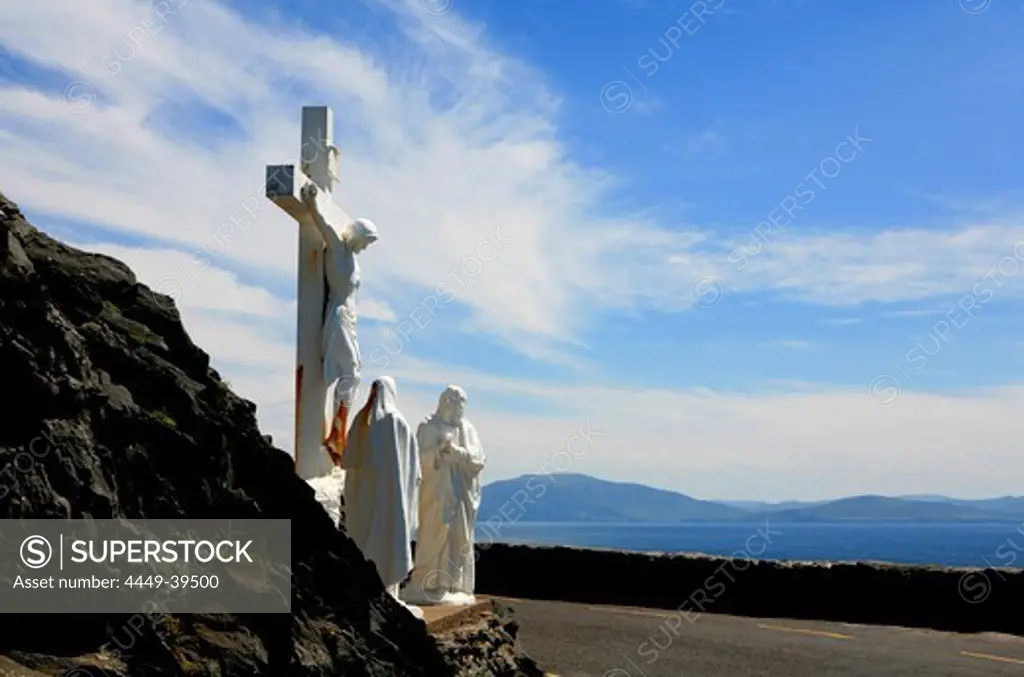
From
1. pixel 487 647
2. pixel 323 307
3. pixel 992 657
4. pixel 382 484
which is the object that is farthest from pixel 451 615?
pixel 992 657

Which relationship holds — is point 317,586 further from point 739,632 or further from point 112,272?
point 739,632

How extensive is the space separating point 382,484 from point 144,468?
5.29 metres

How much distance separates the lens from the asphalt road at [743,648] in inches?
440

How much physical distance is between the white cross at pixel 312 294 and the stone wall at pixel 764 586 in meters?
7.30

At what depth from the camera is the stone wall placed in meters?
14.4

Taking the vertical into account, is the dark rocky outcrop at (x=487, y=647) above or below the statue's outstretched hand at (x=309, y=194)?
below

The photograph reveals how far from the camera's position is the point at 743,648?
12.6 m

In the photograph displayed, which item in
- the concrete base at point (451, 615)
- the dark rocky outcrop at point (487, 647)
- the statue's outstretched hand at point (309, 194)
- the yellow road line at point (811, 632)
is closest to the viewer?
the dark rocky outcrop at point (487, 647)

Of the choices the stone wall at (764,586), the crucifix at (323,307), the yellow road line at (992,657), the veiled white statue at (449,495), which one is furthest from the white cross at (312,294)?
the yellow road line at (992,657)

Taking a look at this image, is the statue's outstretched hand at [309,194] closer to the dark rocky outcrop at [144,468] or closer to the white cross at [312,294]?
the white cross at [312,294]

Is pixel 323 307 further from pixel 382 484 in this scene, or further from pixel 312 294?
pixel 382 484

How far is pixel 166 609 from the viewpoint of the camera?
9.82ft

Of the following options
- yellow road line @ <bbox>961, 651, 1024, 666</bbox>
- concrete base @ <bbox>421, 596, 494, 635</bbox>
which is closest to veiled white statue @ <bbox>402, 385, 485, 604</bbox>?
concrete base @ <bbox>421, 596, 494, 635</bbox>

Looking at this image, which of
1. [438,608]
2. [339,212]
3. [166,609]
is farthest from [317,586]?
[339,212]
